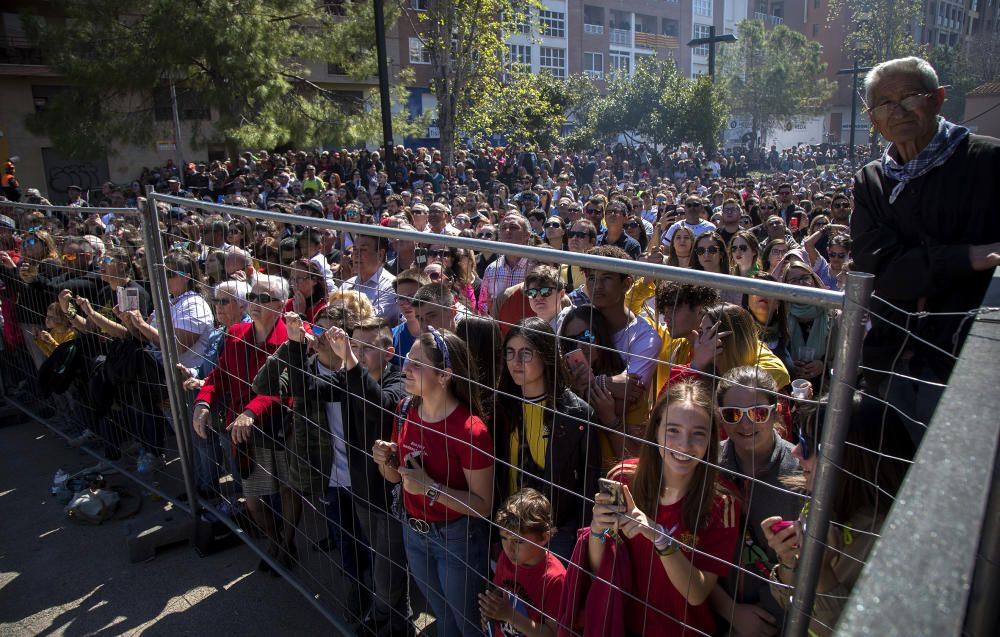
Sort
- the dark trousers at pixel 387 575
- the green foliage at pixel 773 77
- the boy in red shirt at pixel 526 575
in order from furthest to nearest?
1. the green foliage at pixel 773 77
2. the dark trousers at pixel 387 575
3. the boy in red shirt at pixel 526 575

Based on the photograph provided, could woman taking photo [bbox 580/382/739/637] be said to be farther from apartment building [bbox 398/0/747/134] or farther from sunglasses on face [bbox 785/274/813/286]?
apartment building [bbox 398/0/747/134]

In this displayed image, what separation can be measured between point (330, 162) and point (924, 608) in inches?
926

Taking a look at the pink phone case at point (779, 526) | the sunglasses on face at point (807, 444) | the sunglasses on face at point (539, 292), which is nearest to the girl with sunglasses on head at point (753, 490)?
the sunglasses on face at point (807, 444)

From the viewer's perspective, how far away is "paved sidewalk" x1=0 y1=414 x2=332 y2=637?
3674mm

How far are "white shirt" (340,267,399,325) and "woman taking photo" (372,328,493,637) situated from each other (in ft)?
2.07

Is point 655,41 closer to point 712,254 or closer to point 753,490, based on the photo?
point 712,254

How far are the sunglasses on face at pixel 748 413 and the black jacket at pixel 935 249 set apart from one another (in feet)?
1.31

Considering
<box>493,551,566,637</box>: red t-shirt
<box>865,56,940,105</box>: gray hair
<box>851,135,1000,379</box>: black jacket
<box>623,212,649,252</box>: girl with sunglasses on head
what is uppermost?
<box>865,56,940,105</box>: gray hair

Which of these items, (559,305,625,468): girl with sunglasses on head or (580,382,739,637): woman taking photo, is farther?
(559,305,625,468): girl with sunglasses on head

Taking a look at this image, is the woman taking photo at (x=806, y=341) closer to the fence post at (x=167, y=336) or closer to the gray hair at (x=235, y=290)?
the gray hair at (x=235, y=290)

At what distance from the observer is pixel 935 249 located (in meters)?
2.33

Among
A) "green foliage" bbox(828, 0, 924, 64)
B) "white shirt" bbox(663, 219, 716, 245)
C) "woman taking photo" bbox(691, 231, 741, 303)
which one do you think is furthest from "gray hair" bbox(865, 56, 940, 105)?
"green foliage" bbox(828, 0, 924, 64)

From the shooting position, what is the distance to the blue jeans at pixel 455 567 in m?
2.89

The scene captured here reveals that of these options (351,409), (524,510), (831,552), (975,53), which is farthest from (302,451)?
(975,53)
